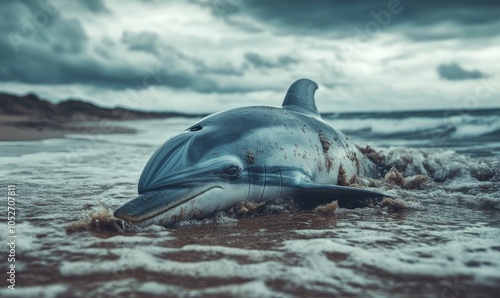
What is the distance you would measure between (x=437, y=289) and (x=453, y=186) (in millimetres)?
4903

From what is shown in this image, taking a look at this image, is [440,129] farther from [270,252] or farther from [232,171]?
[270,252]

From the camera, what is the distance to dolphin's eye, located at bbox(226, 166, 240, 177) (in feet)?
16.6

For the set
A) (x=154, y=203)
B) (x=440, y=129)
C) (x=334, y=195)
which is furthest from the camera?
(x=440, y=129)

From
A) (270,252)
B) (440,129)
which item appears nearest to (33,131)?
(270,252)

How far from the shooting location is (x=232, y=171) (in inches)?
200

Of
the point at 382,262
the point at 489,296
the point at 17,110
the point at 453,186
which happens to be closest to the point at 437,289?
the point at 489,296

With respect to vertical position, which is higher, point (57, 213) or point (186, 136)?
point (186, 136)

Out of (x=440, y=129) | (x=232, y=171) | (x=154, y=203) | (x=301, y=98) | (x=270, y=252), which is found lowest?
(x=270, y=252)

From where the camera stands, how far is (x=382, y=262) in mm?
3434

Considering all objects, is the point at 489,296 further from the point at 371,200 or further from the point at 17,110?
the point at 17,110

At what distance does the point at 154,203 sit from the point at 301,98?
12.7ft

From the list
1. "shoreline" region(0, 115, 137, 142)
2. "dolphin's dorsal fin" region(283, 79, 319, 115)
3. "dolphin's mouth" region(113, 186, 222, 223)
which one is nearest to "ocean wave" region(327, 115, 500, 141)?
"dolphin's dorsal fin" region(283, 79, 319, 115)

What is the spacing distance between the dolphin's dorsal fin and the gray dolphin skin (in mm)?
387

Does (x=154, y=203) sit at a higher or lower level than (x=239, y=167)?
lower
